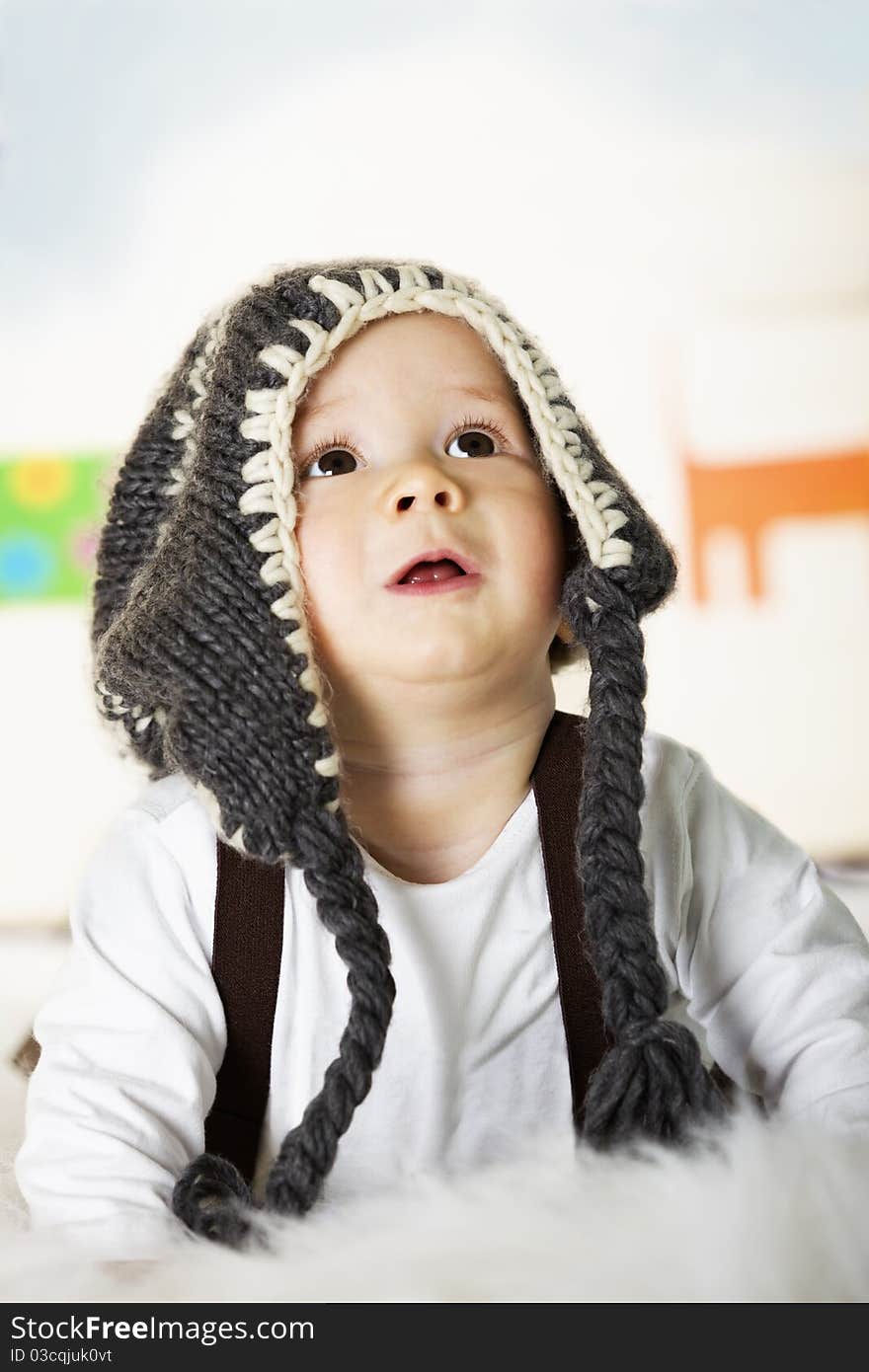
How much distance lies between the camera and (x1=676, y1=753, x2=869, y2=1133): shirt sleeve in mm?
896

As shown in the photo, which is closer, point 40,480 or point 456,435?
point 456,435

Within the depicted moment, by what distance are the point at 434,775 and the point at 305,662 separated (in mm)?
A: 135

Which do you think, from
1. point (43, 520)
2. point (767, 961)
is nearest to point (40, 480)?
point (43, 520)

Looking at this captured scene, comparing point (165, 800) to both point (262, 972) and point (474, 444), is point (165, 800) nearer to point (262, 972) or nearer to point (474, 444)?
point (262, 972)

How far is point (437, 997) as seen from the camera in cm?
92

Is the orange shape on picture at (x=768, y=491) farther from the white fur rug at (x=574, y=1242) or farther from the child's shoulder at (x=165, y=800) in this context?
the white fur rug at (x=574, y=1242)

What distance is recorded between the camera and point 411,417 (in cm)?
89

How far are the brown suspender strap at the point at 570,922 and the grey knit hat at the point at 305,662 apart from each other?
81 mm

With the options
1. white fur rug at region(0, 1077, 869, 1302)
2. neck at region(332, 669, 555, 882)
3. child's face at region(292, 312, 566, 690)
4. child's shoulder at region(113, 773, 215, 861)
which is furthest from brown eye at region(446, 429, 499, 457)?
white fur rug at region(0, 1077, 869, 1302)

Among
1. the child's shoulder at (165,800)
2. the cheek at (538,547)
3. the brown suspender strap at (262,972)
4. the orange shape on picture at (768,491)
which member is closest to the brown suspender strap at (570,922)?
the brown suspender strap at (262,972)

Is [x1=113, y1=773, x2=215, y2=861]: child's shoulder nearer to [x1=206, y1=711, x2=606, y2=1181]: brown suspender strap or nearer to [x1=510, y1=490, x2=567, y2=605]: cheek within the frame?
[x1=206, y1=711, x2=606, y2=1181]: brown suspender strap
